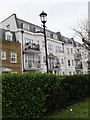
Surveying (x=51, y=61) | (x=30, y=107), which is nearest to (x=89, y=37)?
(x=30, y=107)

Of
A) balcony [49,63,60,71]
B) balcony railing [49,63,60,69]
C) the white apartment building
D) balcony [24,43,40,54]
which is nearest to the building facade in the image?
the white apartment building

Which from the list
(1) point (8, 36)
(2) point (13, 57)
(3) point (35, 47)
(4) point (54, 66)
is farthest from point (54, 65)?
(1) point (8, 36)

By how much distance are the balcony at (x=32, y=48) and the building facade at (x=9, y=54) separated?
5.56 feet

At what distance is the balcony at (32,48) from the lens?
27403 mm

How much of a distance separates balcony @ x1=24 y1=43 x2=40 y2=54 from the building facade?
170 centimetres

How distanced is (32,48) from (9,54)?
5.08m

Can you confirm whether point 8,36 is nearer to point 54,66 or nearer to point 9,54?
point 9,54

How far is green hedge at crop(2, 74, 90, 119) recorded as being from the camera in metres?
5.69

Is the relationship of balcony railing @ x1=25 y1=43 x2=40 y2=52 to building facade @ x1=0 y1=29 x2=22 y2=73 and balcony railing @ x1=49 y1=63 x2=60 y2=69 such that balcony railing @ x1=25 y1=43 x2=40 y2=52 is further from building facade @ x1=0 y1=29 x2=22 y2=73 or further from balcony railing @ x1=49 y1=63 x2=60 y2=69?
balcony railing @ x1=49 y1=63 x2=60 y2=69

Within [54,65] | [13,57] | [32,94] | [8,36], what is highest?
[8,36]

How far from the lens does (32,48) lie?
2833 cm

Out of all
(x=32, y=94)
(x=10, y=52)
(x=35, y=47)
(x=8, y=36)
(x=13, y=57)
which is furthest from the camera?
(x=35, y=47)

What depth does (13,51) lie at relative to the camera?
25.3 meters

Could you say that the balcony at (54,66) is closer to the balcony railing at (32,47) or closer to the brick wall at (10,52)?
the balcony railing at (32,47)
